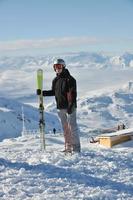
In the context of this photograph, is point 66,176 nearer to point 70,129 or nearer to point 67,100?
point 70,129

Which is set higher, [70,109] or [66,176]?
[70,109]

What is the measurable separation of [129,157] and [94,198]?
180 inches

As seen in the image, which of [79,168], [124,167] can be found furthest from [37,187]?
[124,167]

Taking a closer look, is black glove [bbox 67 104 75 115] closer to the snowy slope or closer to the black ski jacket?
the black ski jacket

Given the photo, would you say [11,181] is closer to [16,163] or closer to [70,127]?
[16,163]

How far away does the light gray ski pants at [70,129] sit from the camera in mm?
12289

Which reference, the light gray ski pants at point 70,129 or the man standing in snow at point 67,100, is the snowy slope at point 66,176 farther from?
the man standing in snow at point 67,100

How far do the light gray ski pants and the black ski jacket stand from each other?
0.24m

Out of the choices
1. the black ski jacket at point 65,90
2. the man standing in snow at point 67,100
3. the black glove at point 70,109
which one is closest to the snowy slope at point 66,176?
the man standing in snow at point 67,100

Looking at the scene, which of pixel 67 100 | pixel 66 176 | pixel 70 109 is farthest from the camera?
pixel 67 100

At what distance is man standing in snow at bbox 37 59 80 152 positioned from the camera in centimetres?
1198

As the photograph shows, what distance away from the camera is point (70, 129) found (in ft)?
40.5

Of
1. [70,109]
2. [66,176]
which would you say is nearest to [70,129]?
[70,109]

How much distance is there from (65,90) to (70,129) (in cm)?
100
